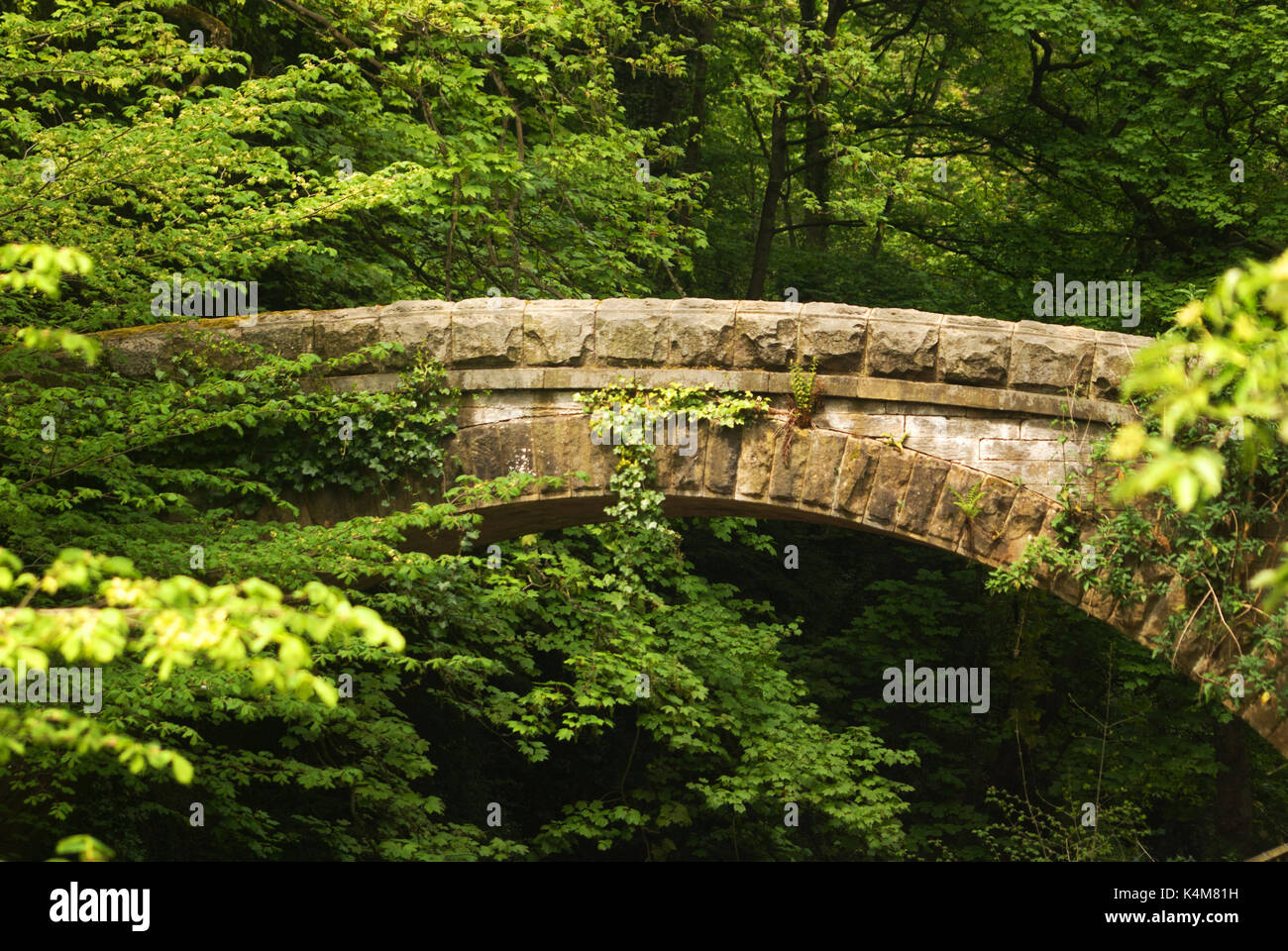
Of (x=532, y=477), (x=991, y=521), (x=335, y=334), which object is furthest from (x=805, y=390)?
(x=335, y=334)

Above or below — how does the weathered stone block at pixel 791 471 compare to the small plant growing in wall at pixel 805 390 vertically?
below

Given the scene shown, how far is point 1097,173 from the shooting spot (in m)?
11.0

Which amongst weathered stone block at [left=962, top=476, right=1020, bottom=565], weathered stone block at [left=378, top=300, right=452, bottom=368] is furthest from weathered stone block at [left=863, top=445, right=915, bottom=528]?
weathered stone block at [left=378, top=300, right=452, bottom=368]

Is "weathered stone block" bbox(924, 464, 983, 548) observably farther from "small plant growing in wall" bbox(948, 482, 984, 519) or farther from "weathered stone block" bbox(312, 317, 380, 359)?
"weathered stone block" bbox(312, 317, 380, 359)

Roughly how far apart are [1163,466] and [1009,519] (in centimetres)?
422

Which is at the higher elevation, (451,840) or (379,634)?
(379,634)

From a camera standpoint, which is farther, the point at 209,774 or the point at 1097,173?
the point at 1097,173

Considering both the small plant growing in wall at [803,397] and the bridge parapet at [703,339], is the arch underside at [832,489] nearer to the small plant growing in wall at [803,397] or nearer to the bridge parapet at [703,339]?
the small plant growing in wall at [803,397]

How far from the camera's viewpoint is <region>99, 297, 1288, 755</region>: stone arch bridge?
589 cm

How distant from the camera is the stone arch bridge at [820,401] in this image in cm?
589

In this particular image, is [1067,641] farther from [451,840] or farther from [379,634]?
[379,634]

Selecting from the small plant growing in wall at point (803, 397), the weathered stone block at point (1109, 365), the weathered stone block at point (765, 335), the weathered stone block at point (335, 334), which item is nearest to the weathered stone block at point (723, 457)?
the small plant growing in wall at point (803, 397)

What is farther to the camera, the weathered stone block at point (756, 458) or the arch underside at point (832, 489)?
the weathered stone block at point (756, 458)

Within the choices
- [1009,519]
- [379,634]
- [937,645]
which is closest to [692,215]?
[937,645]
